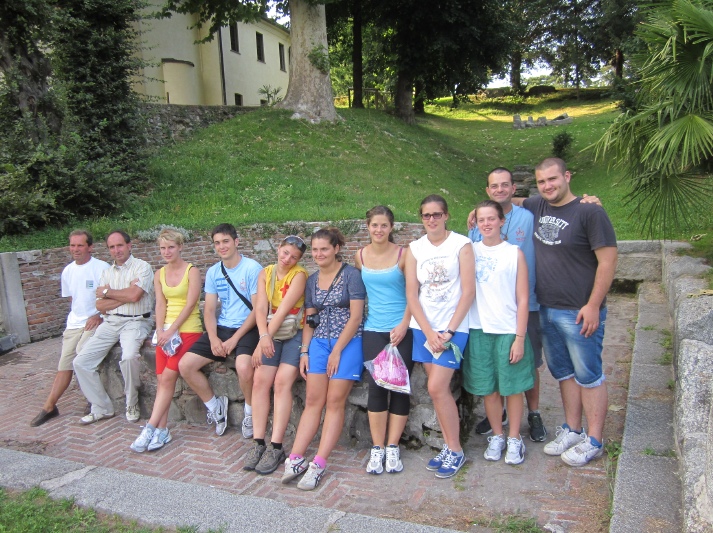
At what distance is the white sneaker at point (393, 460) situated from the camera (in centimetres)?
Result: 371

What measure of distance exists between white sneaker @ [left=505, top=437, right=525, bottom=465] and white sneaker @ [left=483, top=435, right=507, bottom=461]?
6 cm

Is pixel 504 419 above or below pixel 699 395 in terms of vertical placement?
below

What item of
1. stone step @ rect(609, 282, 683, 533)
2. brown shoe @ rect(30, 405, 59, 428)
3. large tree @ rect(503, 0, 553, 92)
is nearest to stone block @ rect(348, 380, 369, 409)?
stone step @ rect(609, 282, 683, 533)

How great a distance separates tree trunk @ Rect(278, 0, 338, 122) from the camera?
50.1 ft

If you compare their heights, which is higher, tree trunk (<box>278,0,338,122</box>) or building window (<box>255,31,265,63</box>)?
building window (<box>255,31,265,63</box>)

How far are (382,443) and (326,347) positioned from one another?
758 millimetres

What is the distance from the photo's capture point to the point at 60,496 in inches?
134

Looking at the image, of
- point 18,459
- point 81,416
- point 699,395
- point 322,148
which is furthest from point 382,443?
point 322,148

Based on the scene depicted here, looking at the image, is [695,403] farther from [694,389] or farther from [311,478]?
[311,478]

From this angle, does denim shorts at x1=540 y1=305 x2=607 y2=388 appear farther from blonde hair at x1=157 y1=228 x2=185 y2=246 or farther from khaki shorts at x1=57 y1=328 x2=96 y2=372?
khaki shorts at x1=57 y1=328 x2=96 y2=372

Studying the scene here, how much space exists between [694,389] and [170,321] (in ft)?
12.5

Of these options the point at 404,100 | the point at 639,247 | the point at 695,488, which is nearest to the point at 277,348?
the point at 695,488

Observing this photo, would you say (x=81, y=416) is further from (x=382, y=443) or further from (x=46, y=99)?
(x=46, y=99)

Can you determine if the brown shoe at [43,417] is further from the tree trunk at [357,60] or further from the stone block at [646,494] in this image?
the tree trunk at [357,60]
